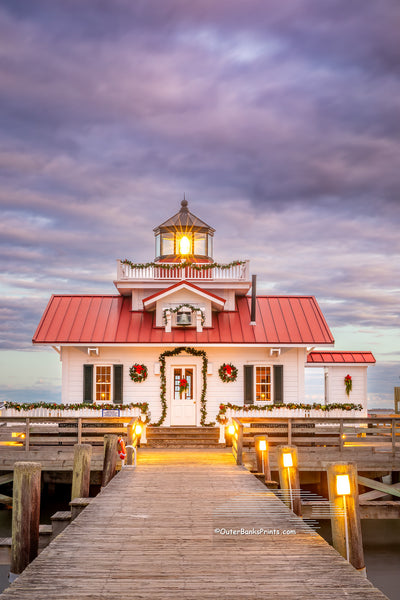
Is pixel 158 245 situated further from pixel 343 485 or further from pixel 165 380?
pixel 343 485

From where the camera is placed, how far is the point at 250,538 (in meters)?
8.06

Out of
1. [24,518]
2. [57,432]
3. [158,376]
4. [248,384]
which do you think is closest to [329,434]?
[248,384]

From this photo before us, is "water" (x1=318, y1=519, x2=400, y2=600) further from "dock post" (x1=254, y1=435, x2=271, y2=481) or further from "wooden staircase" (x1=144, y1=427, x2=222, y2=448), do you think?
"wooden staircase" (x1=144, y1=427, x2=222, y2=448)

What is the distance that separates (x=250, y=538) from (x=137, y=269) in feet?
57.7

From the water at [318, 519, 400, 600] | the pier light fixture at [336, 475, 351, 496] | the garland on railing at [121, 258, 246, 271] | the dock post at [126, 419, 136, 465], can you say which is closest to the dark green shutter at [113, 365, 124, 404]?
the garland on railing at [121, 258, 246, 271]

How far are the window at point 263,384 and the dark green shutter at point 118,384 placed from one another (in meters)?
5.13

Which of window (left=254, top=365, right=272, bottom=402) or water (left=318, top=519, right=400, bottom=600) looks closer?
water (left=318, top=519, right=400, bottom=600)

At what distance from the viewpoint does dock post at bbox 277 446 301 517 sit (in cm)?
1088

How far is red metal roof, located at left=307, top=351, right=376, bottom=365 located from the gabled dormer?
15.5ft

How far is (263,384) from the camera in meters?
23.6

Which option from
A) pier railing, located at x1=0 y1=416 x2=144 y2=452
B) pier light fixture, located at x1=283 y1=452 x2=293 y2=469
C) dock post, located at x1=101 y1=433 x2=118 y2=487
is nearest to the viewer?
pier light fixture, located at x1=283 y1=452 x2=293 y2=469

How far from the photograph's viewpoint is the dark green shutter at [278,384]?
23188mm

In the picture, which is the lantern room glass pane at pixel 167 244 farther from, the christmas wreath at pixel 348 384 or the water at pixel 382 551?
the water at pixel 382 551

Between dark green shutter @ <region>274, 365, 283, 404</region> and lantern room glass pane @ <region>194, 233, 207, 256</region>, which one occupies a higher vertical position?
lantern room glass pane @ <region>194, 233, 207, 256</region>
